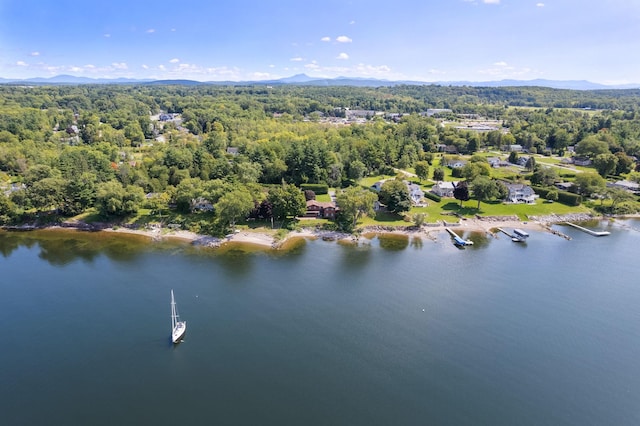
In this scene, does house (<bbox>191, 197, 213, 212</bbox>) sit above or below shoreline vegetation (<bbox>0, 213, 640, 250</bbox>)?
above

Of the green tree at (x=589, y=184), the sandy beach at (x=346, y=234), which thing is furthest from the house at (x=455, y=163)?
the sandy beach at (x=346, y=234)

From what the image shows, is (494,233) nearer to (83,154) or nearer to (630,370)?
(630,370)

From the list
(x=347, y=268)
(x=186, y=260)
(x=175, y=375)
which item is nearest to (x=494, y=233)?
(x=347, y=268)

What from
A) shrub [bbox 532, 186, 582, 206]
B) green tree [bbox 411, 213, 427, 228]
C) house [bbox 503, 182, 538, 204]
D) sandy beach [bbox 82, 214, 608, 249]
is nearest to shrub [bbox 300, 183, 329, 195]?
sandy beach [bbox 82, 214, 608, 249]

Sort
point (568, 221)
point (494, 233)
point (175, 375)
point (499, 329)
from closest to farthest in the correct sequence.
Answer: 1. point (175, 375)
2. point (499, 329)
3. point (494, 233)
4. point (568, 221)

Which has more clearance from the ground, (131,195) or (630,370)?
(131,195)

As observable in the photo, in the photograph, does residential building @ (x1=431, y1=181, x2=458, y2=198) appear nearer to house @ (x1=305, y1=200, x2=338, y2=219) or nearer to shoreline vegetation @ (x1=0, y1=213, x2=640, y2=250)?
shoreline vegetation @ (x1=0, y1=213, x2=640, y2=250)
